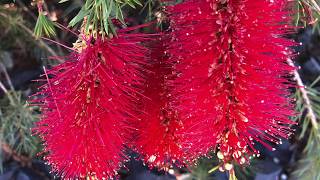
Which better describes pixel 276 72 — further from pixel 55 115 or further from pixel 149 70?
pixel 55 115

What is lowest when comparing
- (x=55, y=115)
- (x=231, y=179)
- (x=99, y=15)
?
(x=231, y=179)

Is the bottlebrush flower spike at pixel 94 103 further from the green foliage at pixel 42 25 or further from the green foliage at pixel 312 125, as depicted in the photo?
the green foliage at pixel 312 125

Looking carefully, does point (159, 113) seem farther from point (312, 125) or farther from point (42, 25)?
point (312, 125)

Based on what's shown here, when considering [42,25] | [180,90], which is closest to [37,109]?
[42,25]

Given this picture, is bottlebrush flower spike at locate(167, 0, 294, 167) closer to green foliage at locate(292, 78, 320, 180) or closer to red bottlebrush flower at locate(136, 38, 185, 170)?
red bottlebrush flower at locate(136, 38, 185, 170)

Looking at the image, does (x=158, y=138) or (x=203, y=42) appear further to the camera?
(x=158, y=138)

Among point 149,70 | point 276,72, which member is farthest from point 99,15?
point 276,72
